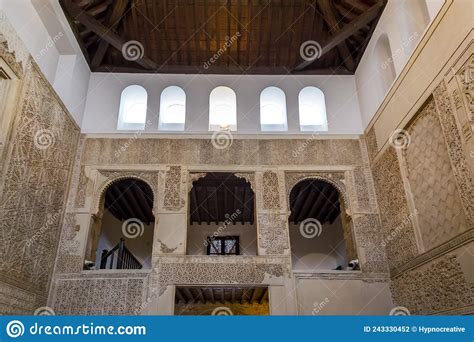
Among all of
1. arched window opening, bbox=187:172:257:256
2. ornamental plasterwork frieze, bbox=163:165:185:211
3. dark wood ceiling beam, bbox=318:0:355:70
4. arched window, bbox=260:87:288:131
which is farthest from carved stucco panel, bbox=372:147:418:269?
arched window opening, bbox=187:172:257:256

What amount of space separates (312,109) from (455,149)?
13.3ft

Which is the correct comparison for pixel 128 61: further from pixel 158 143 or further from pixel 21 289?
pixel 21 289

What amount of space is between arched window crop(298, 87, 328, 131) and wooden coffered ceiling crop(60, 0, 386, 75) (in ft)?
1.74

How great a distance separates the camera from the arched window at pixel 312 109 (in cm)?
797

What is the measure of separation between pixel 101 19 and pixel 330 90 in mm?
5231

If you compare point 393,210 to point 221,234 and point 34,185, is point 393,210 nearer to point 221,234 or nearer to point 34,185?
point 34,185

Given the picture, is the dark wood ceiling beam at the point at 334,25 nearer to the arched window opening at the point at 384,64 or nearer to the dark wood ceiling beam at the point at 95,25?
the arched window opening at the point at 384,64

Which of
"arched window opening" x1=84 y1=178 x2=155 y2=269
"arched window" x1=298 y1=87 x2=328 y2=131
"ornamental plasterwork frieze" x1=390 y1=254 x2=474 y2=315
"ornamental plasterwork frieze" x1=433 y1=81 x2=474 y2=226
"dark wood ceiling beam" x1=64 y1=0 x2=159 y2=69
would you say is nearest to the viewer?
"ornamental plasterwork frieze" x1=433 y1=81 x2=474 y2=226

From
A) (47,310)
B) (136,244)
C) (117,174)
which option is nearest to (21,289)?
(47,310)

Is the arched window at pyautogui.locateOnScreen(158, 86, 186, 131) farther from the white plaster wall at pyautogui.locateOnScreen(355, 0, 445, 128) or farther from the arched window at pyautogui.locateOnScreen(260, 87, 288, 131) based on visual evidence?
the white plaster wall at pyautogui.locateOnScreen(355, 0, 445, 128)

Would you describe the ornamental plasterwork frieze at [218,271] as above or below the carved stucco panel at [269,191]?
below

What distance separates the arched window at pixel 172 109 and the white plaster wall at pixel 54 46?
170cm

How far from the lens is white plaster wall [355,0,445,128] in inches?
228

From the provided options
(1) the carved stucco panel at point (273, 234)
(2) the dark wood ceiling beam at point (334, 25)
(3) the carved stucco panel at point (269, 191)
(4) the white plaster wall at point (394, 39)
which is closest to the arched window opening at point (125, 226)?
(3) the carved stucco panel at point (269, 191)
